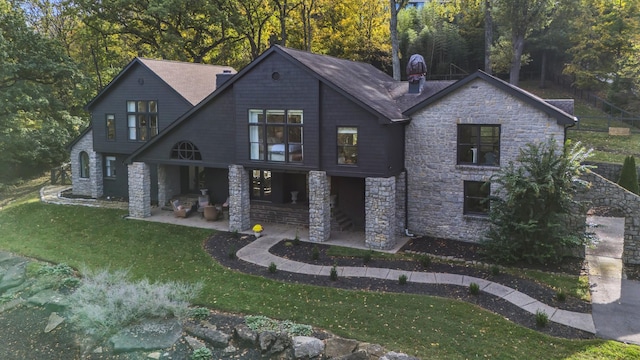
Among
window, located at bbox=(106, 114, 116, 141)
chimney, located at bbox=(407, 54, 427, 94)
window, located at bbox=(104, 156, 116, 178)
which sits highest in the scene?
chimney, located at bbox=(407, 54, 427, 94)

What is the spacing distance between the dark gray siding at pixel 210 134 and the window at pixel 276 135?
1181 millimetres

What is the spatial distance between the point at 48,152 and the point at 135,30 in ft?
35.1

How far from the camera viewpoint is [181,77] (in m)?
23.7

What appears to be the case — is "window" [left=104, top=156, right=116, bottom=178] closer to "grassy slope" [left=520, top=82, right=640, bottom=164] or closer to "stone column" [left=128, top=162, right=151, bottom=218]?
"stone column" [left=128, top=162, right=151, bottom=218]

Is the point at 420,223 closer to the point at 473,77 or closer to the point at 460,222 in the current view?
the point at 460,222

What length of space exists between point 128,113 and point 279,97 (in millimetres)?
10355

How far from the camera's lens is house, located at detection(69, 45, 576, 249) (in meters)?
16.4

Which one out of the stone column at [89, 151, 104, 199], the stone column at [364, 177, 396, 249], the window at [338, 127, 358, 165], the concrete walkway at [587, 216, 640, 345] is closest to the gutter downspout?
the stone column at [364, 177, 396, 249]

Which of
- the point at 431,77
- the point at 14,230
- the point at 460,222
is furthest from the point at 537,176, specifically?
the point at 431,77

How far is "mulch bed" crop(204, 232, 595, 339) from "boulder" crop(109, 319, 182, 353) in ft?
14.2

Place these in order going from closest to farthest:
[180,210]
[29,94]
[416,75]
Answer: [416,75], [180,210], [29,94]

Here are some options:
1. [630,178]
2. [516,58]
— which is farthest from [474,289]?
[516,58]

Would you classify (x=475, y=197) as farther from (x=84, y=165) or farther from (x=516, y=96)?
(x=84, y=165)

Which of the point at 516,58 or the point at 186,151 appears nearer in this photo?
the point at 186,151
